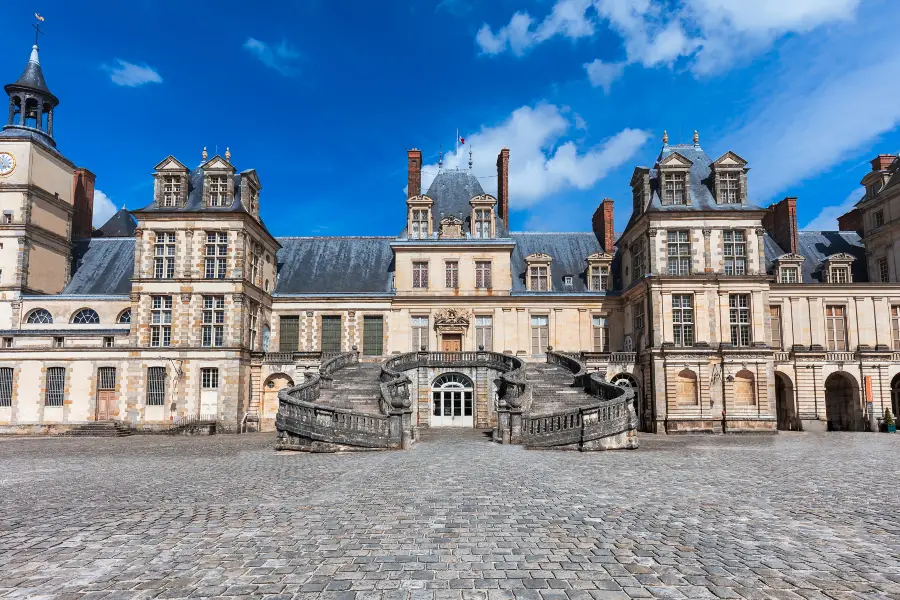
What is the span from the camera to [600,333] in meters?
36.7

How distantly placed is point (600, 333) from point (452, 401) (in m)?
11.2

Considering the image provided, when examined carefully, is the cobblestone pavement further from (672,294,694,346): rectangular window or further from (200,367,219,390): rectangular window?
(672,294,694,346): rectangular window

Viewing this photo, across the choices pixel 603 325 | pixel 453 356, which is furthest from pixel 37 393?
pixel 603 325

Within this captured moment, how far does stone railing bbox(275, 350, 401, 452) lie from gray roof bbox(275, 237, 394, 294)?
1741 cm

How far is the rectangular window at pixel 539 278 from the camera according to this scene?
122ft

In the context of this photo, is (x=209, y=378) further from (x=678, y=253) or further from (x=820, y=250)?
(x=820, y=250)

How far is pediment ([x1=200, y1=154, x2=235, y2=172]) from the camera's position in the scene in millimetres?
32688

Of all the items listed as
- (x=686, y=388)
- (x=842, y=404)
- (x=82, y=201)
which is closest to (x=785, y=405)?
(x=842, y=404)

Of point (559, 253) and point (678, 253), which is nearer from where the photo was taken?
point (678, 253)

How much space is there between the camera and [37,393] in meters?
31.8

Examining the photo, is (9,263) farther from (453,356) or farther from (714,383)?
(714,383)

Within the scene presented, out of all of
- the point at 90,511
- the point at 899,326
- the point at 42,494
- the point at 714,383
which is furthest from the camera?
the point at 899,326

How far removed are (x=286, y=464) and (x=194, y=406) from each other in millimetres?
17311

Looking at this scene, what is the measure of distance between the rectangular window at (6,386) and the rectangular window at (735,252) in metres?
38.3
